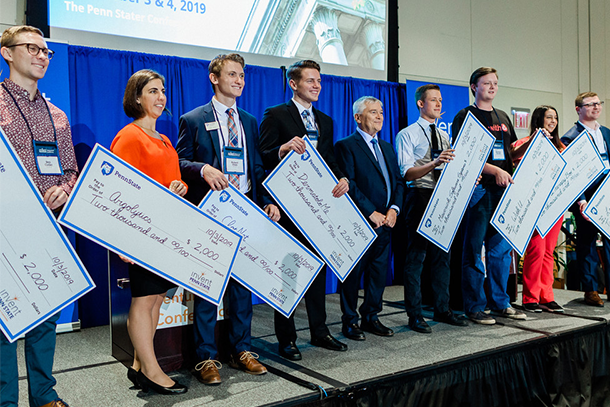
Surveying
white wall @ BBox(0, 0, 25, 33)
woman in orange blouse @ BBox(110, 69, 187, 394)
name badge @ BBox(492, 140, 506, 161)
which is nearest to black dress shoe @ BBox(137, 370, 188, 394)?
woman in orange blouse @ BBox(110, 69, 187, 394)

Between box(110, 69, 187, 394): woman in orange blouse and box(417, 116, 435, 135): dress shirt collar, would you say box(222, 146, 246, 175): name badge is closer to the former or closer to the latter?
box(110, 69, 187, 394): woman in orange blouse

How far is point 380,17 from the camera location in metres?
5.79

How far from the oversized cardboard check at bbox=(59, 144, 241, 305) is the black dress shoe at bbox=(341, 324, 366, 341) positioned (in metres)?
1.19

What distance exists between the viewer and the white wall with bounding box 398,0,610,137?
6355 mm

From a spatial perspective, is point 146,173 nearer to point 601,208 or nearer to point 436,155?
point 436,155

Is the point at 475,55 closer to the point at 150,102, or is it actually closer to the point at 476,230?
the point at 476,230

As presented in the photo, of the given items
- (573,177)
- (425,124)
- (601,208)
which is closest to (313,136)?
(425,124)

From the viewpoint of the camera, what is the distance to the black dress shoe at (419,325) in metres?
3.36

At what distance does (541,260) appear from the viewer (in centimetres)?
398

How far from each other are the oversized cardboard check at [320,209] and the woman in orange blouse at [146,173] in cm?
52

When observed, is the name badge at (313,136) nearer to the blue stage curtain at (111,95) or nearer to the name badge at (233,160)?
the name badge at (233,160)

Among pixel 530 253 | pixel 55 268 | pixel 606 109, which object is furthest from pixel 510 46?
pixel 55 268

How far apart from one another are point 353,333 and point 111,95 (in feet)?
8.57

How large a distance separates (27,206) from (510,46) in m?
7.11
